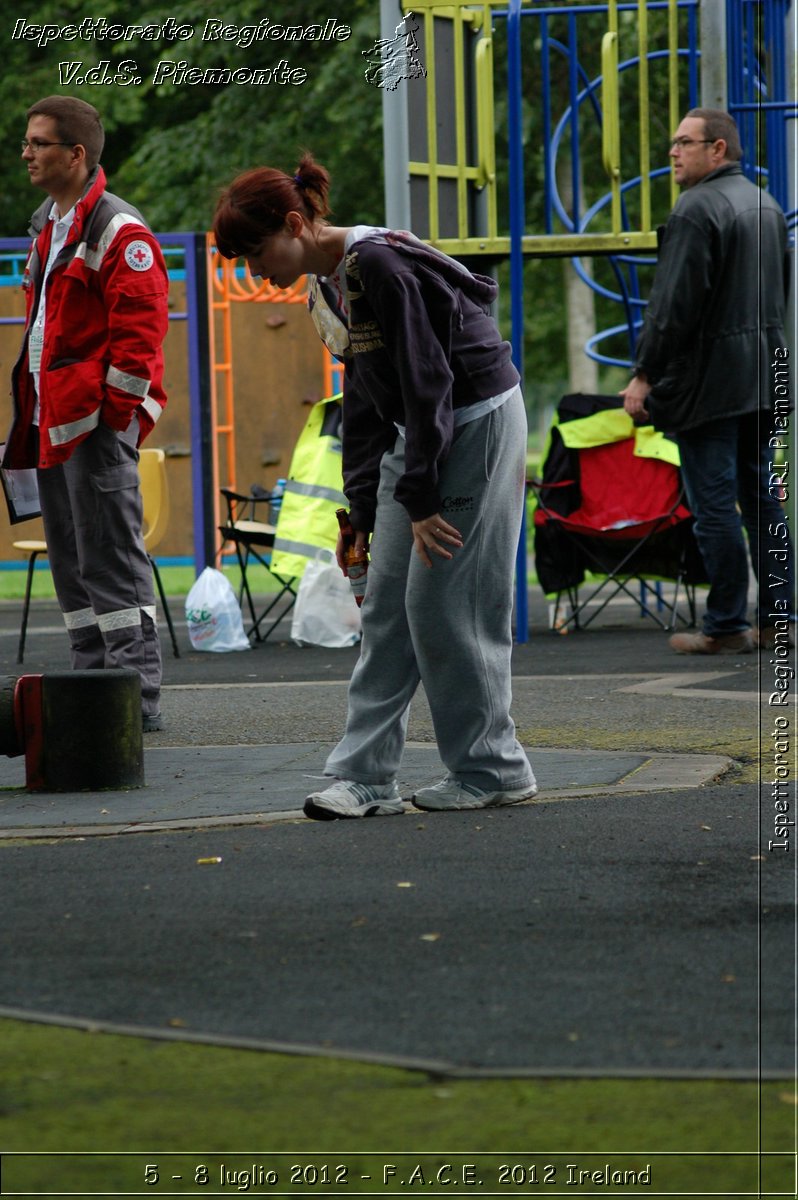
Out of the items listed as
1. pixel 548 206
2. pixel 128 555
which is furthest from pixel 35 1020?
pixel 548 206

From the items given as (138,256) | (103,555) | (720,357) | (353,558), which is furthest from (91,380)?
(720,357)

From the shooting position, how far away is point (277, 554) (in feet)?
33.1

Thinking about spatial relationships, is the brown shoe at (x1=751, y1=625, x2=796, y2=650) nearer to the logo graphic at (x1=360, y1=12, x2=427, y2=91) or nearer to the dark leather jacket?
the dark leather jacket

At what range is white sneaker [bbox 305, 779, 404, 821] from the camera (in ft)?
16.3

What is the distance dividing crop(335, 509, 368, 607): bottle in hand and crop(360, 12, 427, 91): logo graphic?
4885 mm

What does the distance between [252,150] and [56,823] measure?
17.9 meters

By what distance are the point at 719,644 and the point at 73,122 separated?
3597 mm

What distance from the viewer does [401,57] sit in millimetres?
9539

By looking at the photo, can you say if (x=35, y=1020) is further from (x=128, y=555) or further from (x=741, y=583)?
(x=741, y=583)

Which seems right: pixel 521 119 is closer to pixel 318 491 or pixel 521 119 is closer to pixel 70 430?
pixel 318 491

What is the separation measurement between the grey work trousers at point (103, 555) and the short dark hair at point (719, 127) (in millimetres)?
3091

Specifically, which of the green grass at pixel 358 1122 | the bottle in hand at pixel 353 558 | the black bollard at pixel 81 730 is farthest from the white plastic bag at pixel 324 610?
the green grass at pixel 358 1122

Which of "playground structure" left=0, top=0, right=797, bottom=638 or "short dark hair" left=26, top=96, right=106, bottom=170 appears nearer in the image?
"short dark hair" left=26, top=96, right=106, bottom=170

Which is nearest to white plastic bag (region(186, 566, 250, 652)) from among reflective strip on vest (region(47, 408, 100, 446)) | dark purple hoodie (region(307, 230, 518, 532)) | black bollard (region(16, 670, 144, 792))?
reflective strip on vest (region(47, 408, 100, 446))
